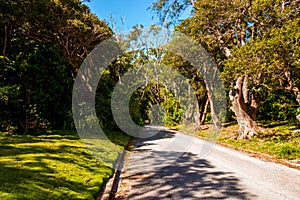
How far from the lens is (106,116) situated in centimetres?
1909

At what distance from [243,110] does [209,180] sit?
380 inches

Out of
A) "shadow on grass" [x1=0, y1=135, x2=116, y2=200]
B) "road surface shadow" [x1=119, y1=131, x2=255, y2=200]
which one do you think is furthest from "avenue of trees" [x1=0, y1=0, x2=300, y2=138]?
"shadow on grass" [x1=0, y1=135, x2=116, y2=200]

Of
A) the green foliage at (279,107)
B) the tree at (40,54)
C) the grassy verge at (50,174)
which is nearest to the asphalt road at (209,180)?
the grassy verge at (50,174)

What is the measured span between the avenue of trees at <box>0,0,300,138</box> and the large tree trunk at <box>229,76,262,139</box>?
58mm

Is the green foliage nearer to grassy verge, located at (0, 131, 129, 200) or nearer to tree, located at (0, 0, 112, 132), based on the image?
tree, located at (0, 0, 112, 132)

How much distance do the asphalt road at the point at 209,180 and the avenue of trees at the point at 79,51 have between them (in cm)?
475

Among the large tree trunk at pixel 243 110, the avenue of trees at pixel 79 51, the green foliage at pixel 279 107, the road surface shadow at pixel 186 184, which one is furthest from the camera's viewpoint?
the green foliage at pixel 279 107

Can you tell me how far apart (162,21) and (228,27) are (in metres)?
6.90

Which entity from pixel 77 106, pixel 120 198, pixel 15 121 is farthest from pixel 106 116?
pixel 120 198

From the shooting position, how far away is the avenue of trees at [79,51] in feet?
35.1

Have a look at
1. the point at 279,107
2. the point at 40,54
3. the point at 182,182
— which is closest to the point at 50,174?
the point at 182,182

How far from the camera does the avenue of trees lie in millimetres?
10695

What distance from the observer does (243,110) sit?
47.6ft

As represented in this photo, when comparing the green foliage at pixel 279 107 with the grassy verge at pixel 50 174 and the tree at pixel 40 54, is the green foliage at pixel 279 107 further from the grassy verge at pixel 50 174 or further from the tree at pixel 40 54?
the grassy verge at pixel 50 174
